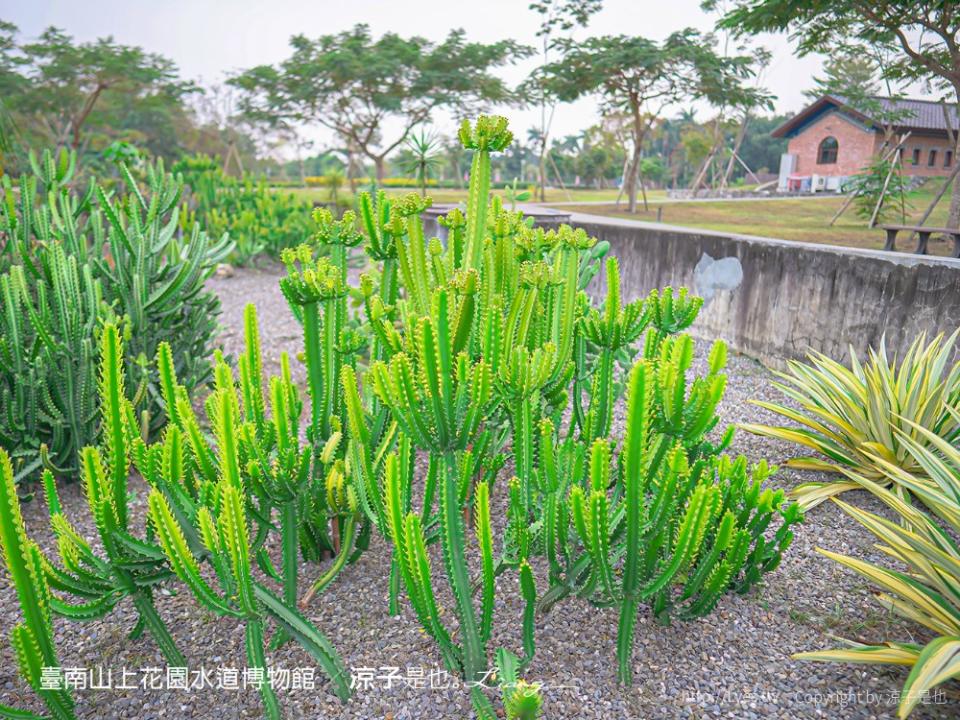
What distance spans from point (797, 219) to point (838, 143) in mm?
15215

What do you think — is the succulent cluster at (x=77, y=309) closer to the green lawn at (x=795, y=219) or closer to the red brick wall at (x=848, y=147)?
the green lawn at (x=795, y=219)

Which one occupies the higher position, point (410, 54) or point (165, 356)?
point (410, 54)

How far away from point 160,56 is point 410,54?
809 cm

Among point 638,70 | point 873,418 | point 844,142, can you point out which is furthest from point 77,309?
point 844,142

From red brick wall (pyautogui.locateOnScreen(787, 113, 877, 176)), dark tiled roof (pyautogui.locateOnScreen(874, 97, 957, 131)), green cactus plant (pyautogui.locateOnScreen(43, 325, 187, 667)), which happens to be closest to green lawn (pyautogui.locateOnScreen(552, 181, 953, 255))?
dark tiled roof (pyautogui.locateOnScreen(874, 97, 957, 131))

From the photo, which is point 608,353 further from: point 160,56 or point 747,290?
point 160,56

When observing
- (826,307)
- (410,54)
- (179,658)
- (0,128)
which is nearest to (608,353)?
(179,658)

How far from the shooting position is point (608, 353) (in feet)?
8.27

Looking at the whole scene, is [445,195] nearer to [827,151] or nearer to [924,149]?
[827,151]

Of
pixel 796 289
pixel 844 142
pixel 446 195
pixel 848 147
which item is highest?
pixel 844 142

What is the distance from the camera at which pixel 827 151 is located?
27.9 metres

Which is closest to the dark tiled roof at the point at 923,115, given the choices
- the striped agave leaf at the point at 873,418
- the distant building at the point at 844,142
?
the distant building at the point at 844,142

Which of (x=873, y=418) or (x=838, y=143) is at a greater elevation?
(x=838, y=143)

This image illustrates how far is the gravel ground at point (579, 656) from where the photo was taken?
1.95 m
